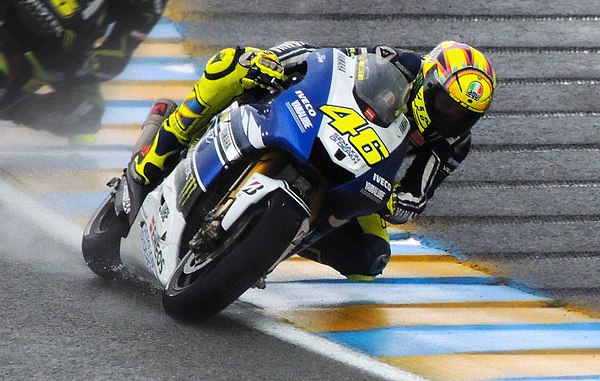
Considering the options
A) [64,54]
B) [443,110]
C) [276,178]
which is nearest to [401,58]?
[443,110]

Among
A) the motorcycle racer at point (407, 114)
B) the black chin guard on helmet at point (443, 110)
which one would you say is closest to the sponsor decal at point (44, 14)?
the motorcycle racer at point (407, 114)

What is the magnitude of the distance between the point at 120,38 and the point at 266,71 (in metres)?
3.27

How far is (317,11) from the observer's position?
25.5ft

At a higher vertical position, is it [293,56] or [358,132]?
[358,132]

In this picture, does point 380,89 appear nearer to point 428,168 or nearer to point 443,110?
point 443,110

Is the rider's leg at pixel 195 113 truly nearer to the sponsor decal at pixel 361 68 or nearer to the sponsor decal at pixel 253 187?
the sponsor decal at pixel 361 68

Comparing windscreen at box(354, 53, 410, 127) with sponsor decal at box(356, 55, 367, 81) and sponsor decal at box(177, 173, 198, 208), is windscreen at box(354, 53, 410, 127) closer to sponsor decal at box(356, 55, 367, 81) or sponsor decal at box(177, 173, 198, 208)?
sponsor decal at box(356, 55, 367, 81)

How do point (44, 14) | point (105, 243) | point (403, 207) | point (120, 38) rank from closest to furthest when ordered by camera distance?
point (403, 207)
point (105, 243)
point (44, 14)
point (120, 38)

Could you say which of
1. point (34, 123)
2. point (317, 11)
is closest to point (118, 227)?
point (34, 123)

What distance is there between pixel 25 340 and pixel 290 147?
1263 millimetres

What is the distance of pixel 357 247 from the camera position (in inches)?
215

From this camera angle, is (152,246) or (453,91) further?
(152,246)

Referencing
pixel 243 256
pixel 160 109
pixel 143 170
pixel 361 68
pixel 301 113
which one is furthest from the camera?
pixel 160 109

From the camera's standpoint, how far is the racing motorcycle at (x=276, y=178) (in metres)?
4.39
